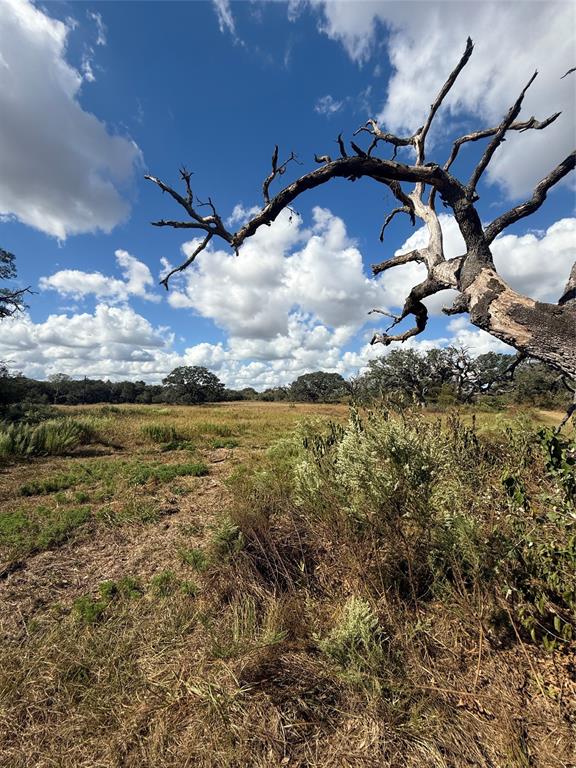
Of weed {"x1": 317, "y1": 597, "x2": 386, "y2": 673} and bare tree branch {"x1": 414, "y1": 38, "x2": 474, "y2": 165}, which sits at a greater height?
bare tree branch {"x1": 414, "y1": 38, "x2": 474, "y2": 165}

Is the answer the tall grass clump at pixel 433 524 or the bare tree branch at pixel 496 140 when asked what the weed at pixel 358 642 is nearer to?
the tall grass clump at pixel 433 524

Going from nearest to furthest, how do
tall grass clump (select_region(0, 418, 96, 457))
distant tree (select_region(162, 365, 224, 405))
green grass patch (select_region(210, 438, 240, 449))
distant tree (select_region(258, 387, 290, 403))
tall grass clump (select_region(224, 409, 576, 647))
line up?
tall grass clump (select_region(224, 409, 576, 647))
tall grass clump (select_region(0, 418, 96, 457))
green grass patch (select_region(210, 438, 240, 449))
distant tree (select_region(162, 365, 224, 405))
distant tree (select_region(258, 387, 290, 403))

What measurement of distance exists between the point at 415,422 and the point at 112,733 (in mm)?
3339

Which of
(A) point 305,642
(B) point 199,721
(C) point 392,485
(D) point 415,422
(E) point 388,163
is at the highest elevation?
(E) point 388,163

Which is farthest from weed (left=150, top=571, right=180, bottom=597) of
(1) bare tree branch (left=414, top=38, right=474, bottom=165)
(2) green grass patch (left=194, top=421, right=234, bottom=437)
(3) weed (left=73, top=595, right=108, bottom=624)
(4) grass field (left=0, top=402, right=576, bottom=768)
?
(2) green grass patch (left=194, top=421, right=234, bottom=437)

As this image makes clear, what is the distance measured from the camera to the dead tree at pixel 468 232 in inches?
90.1

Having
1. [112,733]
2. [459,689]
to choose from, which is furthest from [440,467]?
[112,733]

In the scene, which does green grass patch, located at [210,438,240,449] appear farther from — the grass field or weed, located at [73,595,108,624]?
weed, located at [73,595,108,624]

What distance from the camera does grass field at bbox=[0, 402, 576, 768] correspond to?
217 cm

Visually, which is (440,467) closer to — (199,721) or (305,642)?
(305,642)

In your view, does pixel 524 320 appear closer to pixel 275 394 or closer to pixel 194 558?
pixel 194 558

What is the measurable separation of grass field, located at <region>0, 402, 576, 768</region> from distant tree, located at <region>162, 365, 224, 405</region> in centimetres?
6247

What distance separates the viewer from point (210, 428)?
17031mm

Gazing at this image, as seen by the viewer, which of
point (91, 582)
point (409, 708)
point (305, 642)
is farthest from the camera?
point (91, 582)
